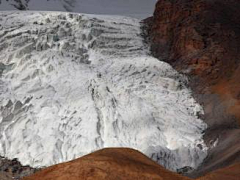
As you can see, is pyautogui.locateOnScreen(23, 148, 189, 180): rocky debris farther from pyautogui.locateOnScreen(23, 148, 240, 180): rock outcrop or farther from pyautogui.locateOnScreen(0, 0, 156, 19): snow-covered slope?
A: pyautogui.locateOnScreen(0, 0, 156, 19): snow-covered slope

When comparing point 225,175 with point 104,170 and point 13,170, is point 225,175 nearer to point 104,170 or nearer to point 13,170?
point 104,170

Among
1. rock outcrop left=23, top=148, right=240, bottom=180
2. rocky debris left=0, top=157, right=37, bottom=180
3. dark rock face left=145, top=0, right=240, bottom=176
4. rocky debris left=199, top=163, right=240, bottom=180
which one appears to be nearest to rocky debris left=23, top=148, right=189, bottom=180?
rock outcrop left=23, top=148, right=240, bottom=180

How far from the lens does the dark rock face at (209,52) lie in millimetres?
14906

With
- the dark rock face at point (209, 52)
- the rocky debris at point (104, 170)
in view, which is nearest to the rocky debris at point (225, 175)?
the rocky debris at point (104, 170)

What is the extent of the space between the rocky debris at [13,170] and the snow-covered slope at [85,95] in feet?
1.11

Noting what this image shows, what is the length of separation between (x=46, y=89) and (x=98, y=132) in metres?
3.08

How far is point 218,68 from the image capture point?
17734 millimetres

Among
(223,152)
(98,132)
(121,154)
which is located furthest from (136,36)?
(121,154)

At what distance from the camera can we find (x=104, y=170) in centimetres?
687

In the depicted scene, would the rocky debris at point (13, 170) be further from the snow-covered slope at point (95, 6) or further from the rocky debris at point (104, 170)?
the snow-covered slope at point (95, 6)

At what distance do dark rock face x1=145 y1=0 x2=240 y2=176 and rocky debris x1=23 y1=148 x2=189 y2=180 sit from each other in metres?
5.87

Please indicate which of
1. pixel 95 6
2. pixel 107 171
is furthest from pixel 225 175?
pixel 95 6

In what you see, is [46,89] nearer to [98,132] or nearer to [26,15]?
[98,132]

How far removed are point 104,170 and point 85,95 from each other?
32.2ft
